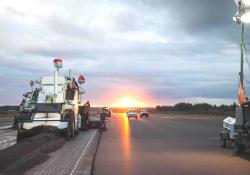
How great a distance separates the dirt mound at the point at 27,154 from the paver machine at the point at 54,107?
8.20ft

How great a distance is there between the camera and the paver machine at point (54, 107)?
26109 mm

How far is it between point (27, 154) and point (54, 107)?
1085 centimetres

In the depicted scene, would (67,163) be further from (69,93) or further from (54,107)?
(69,93)

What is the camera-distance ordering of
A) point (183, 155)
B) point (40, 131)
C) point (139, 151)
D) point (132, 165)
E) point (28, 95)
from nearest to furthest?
point (132, 165)
point (183, 155)
point (139, 151)
point (40, 131)
point (28, 95)

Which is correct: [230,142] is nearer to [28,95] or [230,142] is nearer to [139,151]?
[139,151]

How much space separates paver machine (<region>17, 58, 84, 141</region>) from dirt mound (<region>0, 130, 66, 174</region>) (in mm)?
2500

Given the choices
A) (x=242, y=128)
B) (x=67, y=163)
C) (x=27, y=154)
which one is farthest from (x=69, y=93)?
(x=67, y=163)

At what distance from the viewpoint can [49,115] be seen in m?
27.5

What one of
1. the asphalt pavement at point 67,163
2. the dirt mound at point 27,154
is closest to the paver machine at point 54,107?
the dirt mound at point 27,154

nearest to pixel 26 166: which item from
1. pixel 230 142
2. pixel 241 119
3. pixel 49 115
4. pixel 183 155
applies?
pixel 183 155

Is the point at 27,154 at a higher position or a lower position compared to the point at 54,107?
lower

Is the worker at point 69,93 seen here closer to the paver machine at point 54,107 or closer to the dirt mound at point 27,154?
the paver machine at point 54,107

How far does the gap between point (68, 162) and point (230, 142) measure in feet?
27.8

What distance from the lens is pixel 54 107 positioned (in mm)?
28062
